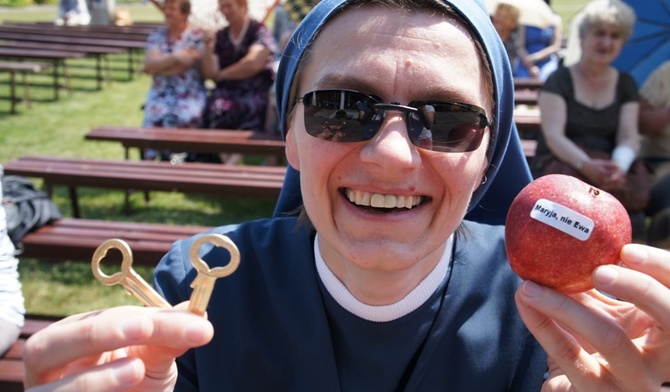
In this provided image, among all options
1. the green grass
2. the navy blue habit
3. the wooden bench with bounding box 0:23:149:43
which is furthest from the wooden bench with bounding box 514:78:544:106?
the wooden bench with bounding box 0:23:149:43

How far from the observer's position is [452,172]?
1.57m

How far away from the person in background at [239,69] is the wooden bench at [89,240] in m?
2.77

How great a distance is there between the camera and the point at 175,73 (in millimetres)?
7023

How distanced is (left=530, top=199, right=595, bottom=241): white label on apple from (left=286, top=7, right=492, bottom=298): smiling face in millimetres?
173

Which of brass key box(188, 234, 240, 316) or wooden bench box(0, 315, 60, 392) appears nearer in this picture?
brass key box(188, 234, 240, 316)

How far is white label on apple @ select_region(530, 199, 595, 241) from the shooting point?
1522 millimetres

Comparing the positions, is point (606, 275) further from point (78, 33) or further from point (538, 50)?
point (78, 33)

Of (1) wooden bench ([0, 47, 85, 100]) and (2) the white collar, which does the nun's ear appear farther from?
(1) wooden bench ([0, 47, 85, 100])

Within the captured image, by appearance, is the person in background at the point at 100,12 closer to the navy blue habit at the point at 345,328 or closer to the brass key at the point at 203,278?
the navy blue habit at the point at 345,328

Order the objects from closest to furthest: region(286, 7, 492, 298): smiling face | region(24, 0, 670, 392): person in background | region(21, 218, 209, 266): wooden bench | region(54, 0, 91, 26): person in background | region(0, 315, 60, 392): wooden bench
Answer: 1. region(24, 0, 670, 392): person in background
2. region(286, 7, 492, 298): smiling face
3. region(0, 315, 60, 392): wooden bench
4. region(21, 218, 209, 266): wooden bench
5. region(54, 0, 91, 26): person in background

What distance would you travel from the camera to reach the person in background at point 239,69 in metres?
6.88

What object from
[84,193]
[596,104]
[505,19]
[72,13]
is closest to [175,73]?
[84,193]

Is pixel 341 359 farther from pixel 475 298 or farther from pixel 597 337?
pixel 597 337

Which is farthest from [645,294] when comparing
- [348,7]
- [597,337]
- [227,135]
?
[227,135]
